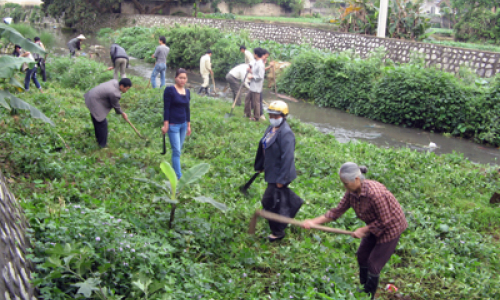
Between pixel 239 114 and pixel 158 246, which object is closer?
pixel 158 246

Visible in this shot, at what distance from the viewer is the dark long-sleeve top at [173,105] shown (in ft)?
21.5

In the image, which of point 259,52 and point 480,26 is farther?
point 480,26

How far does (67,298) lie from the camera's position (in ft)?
11.4

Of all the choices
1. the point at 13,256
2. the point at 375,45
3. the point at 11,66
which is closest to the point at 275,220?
the point at 13,256

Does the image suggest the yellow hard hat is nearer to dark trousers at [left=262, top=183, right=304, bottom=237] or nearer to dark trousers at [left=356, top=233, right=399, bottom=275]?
dark trousers at [left=262, top=183, right=304, bottom=237]

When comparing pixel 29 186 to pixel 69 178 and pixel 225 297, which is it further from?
pixel 225 297

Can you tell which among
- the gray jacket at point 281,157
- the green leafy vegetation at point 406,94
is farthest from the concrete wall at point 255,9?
the gray jacket at point 281,157

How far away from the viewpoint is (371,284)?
4461 millimetres

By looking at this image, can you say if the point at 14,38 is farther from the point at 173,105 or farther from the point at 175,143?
the point at 175,143

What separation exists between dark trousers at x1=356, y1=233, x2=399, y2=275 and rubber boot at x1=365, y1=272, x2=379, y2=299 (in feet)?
0.18

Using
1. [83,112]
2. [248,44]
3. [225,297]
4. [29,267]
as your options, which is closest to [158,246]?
[225,297]

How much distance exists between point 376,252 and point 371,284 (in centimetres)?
39

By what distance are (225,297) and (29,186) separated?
10.7 ft

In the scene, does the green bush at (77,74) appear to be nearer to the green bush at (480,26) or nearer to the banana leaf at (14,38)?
the banana leaf at (14,38)
